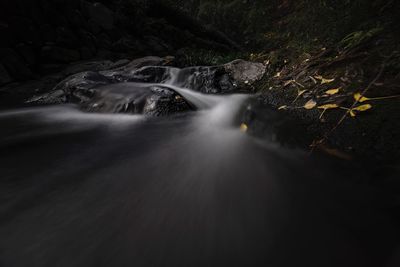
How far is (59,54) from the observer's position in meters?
8.59

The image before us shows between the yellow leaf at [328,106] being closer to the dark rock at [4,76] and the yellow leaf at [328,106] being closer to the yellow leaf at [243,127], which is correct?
the yellow leaf at [243,127]

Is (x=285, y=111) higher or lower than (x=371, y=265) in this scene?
higher

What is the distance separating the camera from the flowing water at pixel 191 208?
115 centimetres

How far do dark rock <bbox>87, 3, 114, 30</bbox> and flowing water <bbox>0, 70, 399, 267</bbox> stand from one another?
9.38 metres

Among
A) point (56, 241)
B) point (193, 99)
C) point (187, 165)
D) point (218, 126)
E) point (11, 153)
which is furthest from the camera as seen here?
point (193, 99)

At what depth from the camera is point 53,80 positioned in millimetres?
7562

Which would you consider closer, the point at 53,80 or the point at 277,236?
the point at 277,236

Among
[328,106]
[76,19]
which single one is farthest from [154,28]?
[328,106]

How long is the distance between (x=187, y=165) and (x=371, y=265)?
1.50 metres

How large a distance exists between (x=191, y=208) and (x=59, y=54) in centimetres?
921

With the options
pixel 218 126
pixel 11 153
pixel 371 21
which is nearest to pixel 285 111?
pixel 218 126

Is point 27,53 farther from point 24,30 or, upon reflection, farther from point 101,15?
point 101,15

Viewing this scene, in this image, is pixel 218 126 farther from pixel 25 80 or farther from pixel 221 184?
pixel 25 80

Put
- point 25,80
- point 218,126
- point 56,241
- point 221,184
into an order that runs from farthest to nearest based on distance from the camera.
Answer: point 25,80, point 218,126, point 221,184, point 56,241
